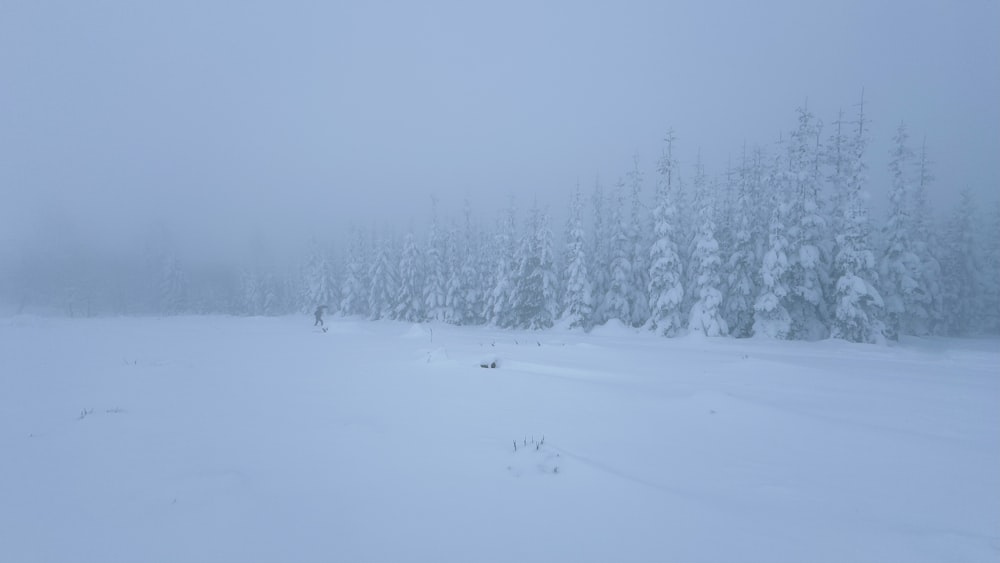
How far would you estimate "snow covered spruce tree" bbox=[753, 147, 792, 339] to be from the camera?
26.7 metres

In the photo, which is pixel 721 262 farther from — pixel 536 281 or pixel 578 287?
pixel 536 281

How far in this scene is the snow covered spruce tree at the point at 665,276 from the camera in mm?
30000

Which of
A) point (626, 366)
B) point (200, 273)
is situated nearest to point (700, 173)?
point (626, 366)

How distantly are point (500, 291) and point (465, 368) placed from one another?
28.3 meters

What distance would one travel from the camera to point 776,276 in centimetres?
2672

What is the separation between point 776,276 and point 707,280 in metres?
3.93

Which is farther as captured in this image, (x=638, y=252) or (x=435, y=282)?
(x=435, y=282)

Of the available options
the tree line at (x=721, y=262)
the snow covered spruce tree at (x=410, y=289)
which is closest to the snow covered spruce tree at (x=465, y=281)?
the tree line at (x=721, y=262)

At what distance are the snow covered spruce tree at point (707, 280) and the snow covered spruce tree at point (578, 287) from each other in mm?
8303

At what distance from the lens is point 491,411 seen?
849 cm

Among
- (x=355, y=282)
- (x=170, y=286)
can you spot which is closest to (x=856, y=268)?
(x=355, y=282)

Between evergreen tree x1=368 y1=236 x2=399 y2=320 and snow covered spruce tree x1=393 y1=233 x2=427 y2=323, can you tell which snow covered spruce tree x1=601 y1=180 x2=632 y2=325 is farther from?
evergreen tree x1=368 y1=236 x2=399 y2=320

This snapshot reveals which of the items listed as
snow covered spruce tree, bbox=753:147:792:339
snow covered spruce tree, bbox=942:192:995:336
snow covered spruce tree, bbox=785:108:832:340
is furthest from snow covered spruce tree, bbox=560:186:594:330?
snow covered spruce tree, bbox=942:192:995:336

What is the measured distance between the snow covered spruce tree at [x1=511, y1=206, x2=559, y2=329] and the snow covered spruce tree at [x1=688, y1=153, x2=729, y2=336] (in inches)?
492
